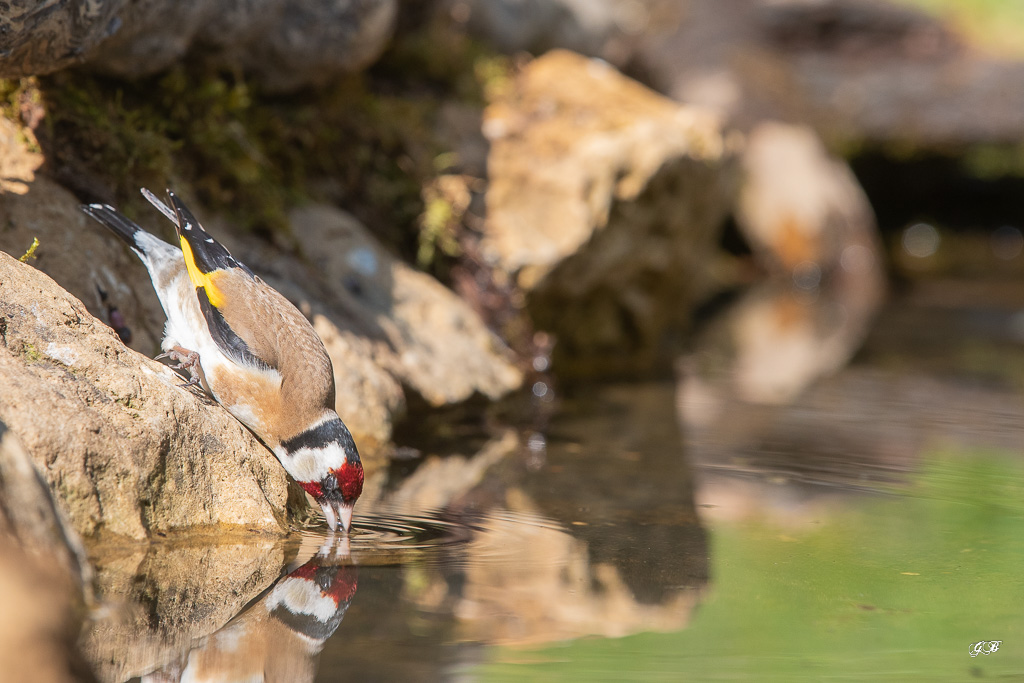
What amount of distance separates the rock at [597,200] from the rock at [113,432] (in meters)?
3.63

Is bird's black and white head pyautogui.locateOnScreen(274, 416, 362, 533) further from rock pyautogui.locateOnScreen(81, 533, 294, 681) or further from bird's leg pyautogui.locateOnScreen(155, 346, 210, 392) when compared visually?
bird's leg pyautogui.locateOnScreen(155, 346, 210, 392)

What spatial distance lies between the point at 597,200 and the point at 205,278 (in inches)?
157

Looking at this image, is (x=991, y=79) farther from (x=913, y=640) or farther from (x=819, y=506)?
(x=913, y=640)

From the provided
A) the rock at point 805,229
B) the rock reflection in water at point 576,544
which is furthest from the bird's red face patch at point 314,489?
the rock at point 805,229

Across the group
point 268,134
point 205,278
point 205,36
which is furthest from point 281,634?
point 268,134

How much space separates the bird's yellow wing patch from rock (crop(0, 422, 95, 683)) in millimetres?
1368

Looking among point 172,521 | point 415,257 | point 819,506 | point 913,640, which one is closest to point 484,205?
point 415,257

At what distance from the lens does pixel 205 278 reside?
3.94 m

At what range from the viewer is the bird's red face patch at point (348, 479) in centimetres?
364

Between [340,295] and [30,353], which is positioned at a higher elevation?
[30,353]

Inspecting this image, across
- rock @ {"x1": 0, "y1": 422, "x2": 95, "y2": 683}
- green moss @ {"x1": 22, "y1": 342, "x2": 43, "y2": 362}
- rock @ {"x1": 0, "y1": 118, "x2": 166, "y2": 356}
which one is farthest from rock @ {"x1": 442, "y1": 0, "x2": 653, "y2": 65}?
rock @ {"x1": 0, "y1": 422, "x2": 95, "y2": 683}

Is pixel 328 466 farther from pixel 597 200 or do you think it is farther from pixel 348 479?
pixel 597 200

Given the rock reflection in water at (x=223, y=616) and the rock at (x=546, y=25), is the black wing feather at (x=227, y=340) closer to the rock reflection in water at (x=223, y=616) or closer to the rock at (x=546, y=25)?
the rock reflection in water at (x=223, y=616)

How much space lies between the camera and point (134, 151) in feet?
16.5
